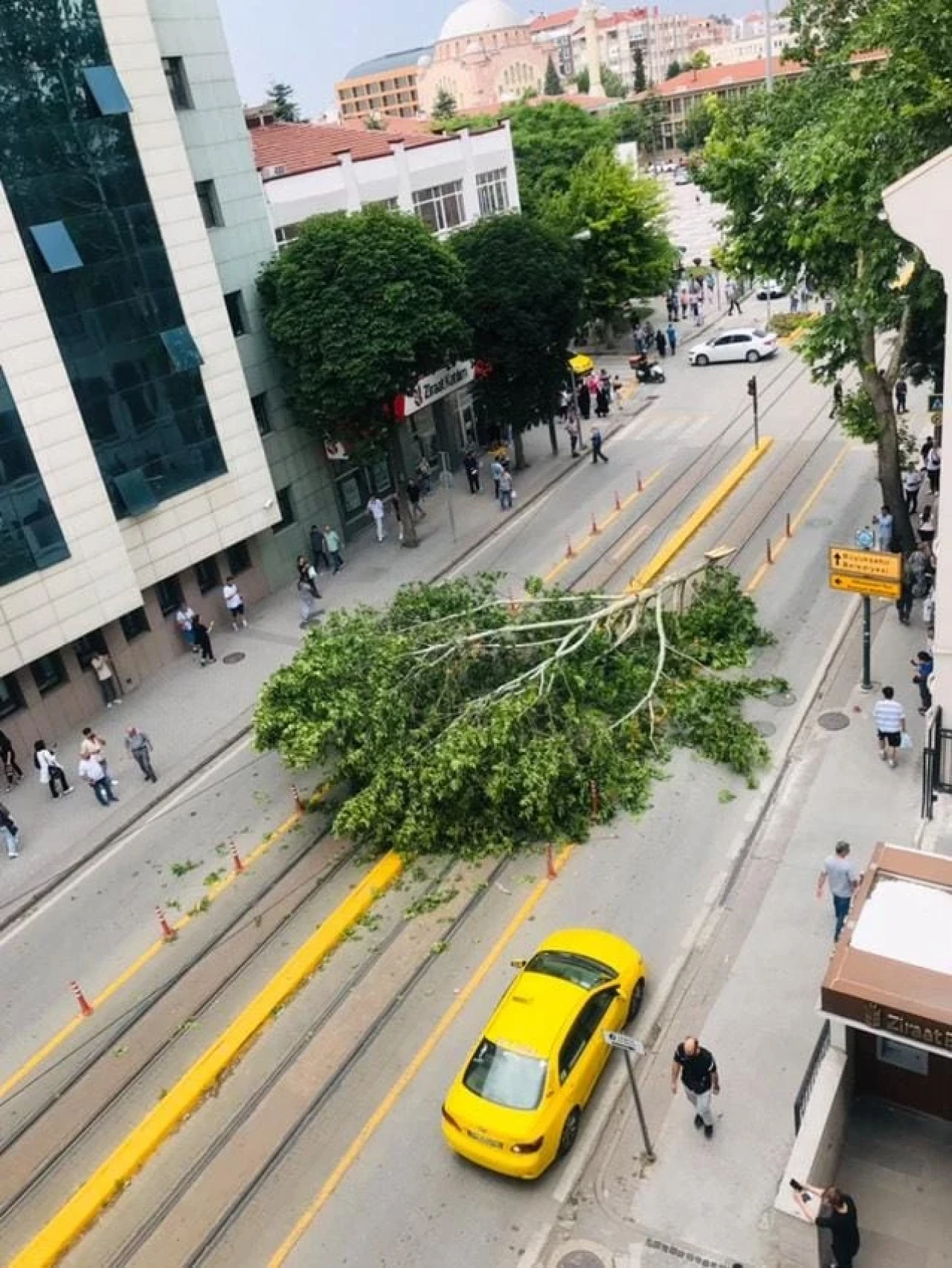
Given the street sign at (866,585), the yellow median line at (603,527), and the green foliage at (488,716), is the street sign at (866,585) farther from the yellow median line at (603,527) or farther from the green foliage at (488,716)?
the yellow median line at (603,527)

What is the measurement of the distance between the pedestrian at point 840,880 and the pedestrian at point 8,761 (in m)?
15.7

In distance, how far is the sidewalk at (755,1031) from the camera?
10469mm

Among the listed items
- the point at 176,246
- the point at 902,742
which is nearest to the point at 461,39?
the point at 176,246

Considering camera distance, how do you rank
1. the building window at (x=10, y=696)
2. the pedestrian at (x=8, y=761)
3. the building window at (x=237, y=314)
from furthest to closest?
the building window at (x=237, y=314)
the building window at (x=10, y=696)
the pedestrian at (x=8, y=761)

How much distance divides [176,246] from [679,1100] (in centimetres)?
1974

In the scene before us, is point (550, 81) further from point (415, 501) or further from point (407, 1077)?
point (407, 1077)

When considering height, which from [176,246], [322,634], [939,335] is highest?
[176,246]

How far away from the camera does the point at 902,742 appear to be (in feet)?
54.2

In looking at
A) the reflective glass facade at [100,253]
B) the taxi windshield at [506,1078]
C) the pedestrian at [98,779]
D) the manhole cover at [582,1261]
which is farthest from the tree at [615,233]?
the manhole cover at [582,1261]

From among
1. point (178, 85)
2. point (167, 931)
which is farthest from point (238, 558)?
point (167, 931)

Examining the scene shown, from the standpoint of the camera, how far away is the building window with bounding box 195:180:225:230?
2462 centimetres

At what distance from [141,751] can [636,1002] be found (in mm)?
11222

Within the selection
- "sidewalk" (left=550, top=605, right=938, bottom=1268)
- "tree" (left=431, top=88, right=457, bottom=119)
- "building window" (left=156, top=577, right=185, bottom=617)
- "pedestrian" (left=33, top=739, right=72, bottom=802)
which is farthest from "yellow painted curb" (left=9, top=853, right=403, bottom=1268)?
"tree" (left=431, top=88, right=457, bottom=119)

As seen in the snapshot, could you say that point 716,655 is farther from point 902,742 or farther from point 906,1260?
point 906,1260
